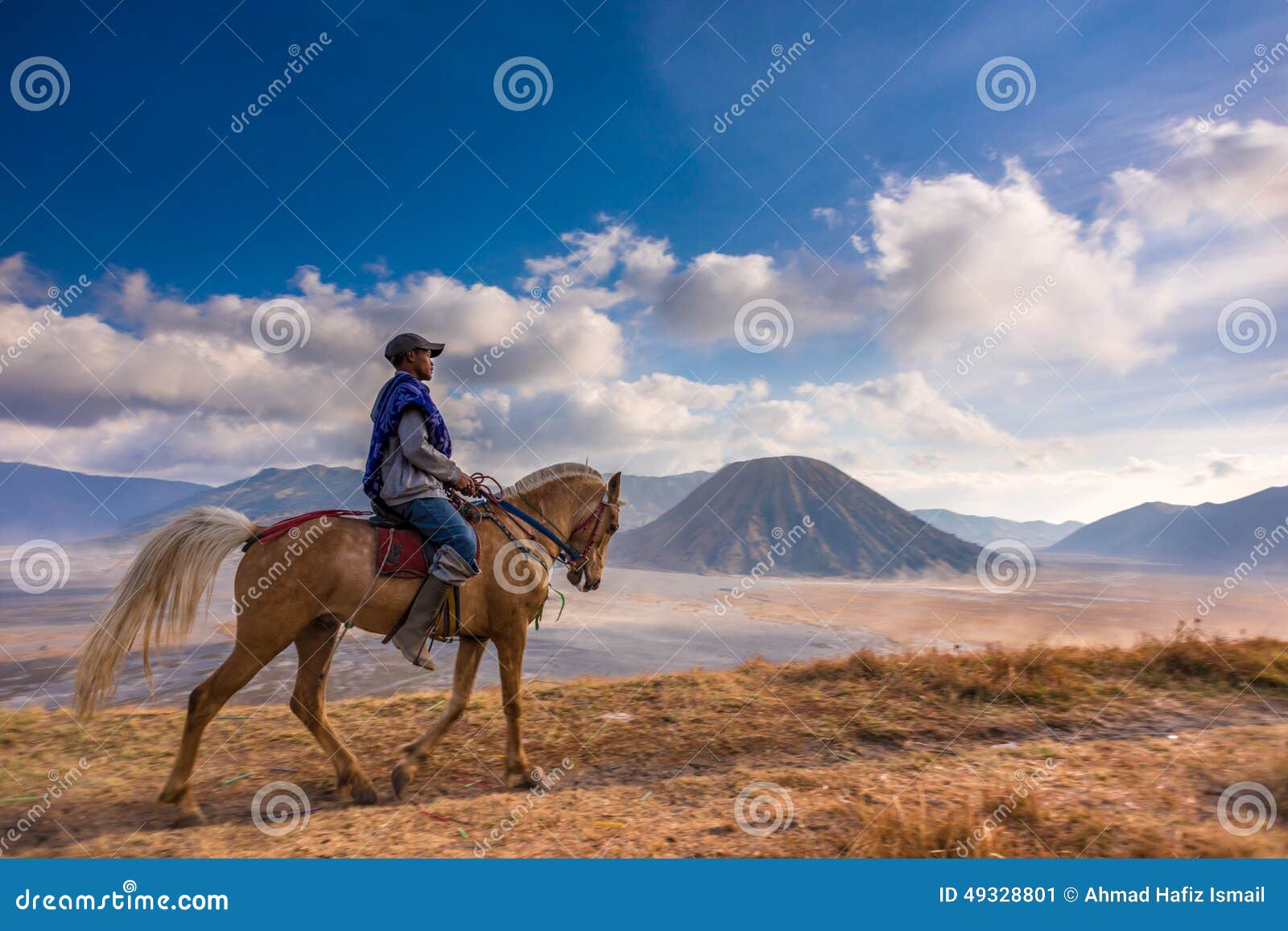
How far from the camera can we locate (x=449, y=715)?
5.70 meters

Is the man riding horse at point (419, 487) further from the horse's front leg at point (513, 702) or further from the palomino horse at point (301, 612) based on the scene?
the horse's front leg at point (513, 702)

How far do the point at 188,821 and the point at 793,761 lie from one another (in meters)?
5.01

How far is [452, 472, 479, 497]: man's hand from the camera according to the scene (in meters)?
5.47

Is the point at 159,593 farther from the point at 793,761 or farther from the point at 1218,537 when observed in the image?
the point at 1218,537

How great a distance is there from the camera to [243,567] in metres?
4.88

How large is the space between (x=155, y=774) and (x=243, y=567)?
2740mm

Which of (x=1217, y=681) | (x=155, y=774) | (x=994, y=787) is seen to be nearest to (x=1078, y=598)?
(x=1217, y=681)

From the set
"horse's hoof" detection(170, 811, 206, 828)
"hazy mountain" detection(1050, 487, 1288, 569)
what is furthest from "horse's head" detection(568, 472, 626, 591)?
"hazy mountain" detection(1050, 487, 1288, 569)

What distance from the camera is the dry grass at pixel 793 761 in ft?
13.9

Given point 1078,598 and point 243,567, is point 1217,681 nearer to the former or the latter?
point 243,567

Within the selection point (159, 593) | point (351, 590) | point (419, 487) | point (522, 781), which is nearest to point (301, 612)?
point (351, 590)

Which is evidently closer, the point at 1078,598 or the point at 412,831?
the point at 412,831

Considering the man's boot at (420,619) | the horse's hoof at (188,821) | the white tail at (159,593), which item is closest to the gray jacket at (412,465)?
the man's boot at (420,619)

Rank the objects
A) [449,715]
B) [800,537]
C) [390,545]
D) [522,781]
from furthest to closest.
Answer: [800,537]
[449,715]
[522,781]
[390,545]
